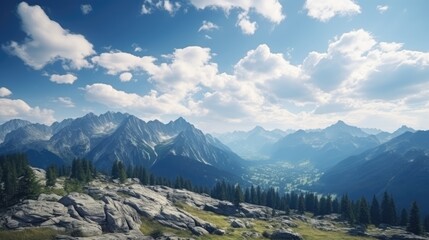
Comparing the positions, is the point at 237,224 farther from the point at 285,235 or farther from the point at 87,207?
the point at 87,207

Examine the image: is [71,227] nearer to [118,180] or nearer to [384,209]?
[118,180]

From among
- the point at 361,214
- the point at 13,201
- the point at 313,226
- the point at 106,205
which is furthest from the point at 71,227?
the point at 361,214

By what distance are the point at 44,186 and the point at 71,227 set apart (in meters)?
54.6

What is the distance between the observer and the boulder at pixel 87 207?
8289cm

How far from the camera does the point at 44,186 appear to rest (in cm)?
12038

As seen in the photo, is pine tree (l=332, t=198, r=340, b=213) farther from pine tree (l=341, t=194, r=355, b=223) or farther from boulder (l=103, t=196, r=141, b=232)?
boulder (l=103, t=196, r=141, b=232)

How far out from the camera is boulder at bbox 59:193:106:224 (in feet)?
272

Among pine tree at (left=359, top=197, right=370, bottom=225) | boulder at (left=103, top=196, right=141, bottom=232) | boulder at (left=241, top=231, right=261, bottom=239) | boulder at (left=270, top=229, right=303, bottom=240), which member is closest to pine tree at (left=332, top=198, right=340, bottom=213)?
pine tree at (left=359, top=197, right=370, bottom=225)

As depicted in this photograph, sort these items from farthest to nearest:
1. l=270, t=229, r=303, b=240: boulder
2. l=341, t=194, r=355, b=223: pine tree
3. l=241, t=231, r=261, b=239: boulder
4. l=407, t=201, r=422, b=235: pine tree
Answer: l=341, t=194, r=355, b=223: pine tree, l=407, t=201, r=422, b=235: pine tree, l=270, t=229, r=303, b=240: boulder, l=241, t=231, r=261, b=239: boulder

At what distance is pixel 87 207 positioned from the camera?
8531cm

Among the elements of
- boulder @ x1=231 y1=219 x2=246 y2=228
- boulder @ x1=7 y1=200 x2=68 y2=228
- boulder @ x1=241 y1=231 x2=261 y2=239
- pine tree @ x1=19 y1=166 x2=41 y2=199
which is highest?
pine tree @ x1=19 y1=166 x2=41 y2=199

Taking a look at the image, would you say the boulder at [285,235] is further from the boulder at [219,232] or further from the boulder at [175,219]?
the boulder at [175,219]

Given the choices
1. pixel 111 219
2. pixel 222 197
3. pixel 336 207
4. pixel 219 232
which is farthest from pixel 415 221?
pixel 111 219

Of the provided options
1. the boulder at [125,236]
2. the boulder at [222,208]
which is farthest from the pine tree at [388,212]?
the boulder at [125,236]
